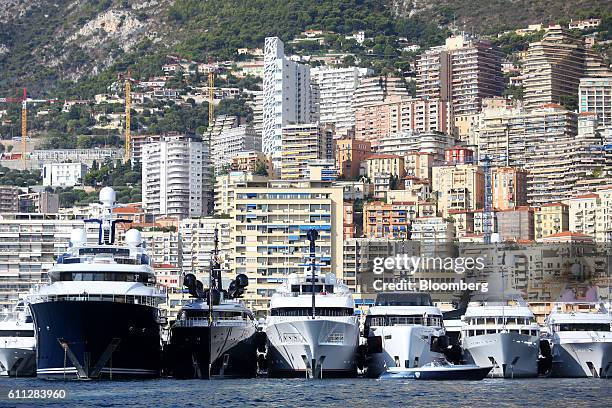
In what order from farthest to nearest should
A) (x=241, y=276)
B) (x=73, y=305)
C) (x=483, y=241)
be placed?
(x=483, y=241) < (x=241, y=276) < (x=73, y=305)

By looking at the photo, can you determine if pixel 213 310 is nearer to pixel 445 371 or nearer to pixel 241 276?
pixel 241 276

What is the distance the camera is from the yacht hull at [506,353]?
107812 mm

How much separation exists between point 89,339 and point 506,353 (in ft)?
86.1

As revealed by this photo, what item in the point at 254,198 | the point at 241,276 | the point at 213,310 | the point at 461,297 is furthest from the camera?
the point at 254,198

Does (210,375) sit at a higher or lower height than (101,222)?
lower

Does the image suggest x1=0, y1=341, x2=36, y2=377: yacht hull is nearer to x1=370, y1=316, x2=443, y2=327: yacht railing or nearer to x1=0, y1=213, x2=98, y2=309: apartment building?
x1=370, y1=316, x2=443, y2=327: yacht railing

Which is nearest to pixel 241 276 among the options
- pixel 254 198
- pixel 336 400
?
pixel 336 400

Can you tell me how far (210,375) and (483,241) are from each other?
88308mm

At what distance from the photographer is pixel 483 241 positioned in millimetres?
189875

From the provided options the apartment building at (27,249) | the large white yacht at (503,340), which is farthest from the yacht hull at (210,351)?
the apartment building at (27,249)

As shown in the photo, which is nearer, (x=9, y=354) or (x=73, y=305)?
(x=73, y=305)

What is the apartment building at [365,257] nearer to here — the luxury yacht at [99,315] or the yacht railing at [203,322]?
the yacht railing at [203,322]

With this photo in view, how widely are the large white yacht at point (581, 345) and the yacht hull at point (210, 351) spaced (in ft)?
64.5

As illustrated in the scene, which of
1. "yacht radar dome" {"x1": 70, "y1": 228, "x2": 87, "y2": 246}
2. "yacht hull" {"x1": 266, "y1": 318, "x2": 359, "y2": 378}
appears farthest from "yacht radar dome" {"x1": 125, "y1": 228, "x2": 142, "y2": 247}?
"yacht hull" {"x1": 266, "y1": 318, "x2": 359, "y2": 378}
